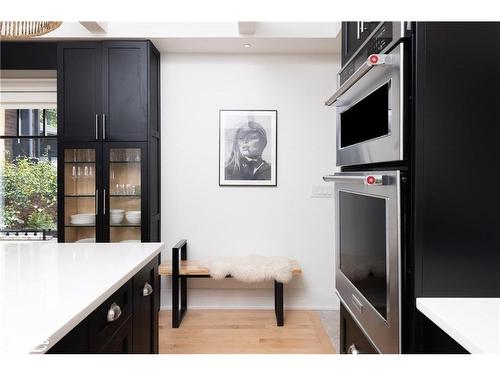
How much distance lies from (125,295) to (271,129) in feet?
7.68

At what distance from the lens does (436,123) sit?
0.94 metres

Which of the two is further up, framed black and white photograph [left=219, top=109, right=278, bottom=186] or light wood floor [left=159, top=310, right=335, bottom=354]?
framed black and white photograph [left=219, top=109, right=278, bottom=186]

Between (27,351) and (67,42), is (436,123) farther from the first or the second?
(67,42)

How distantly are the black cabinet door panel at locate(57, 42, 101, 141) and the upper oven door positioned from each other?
221cm

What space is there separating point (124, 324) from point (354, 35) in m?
1.39

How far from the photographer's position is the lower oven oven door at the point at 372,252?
1009 mm

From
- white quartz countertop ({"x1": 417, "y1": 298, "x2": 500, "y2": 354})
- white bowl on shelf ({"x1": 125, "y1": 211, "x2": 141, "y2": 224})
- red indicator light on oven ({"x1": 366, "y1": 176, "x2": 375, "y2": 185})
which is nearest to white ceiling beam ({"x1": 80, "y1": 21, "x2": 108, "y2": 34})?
white bowl on shelf ({"x1": 125, "y1": 211, "x2": 141, "y2": 224})

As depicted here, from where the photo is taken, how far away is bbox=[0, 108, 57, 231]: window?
11.5 ft

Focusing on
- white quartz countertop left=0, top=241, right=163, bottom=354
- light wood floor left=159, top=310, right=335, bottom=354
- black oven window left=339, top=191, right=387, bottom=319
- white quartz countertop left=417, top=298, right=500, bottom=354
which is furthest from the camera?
light wood floor left=159, top=310, right=335, bottom=354

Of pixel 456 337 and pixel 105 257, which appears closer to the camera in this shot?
pixel 456 337

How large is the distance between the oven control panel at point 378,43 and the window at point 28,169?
10.0 feet

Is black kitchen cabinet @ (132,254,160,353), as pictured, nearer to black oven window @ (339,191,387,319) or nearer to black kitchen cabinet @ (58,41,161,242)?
black oven window @ (339,191,387,319)
